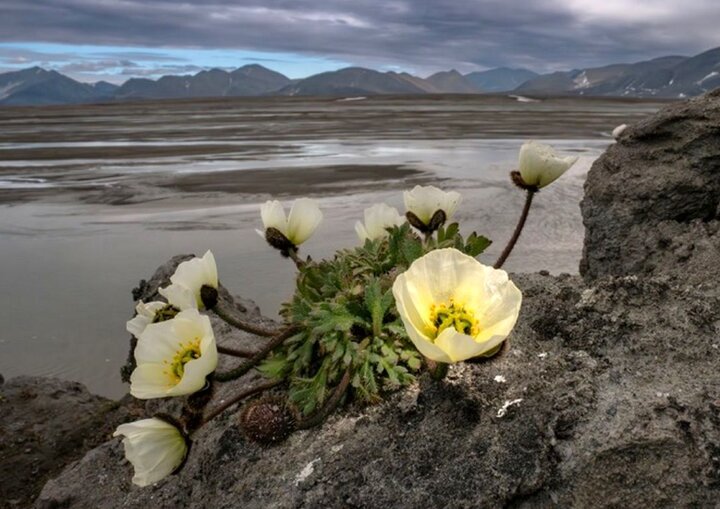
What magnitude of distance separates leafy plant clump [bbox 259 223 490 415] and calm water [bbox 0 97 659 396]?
2.44 metres

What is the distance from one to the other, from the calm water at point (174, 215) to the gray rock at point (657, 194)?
7.40 ft

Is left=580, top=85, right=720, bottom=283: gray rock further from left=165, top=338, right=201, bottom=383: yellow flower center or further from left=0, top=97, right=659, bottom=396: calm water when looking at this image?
left=165, top=338, right=201, bottom=383: yellow flower center

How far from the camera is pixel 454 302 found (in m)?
2.00

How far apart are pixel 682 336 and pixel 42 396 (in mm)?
3601

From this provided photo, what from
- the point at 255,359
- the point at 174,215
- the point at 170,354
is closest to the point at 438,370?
the point at 255,359

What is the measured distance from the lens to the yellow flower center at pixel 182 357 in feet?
7.00

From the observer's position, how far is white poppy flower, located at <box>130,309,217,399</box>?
206 centimetres

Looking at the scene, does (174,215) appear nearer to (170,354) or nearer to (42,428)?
(42,428)

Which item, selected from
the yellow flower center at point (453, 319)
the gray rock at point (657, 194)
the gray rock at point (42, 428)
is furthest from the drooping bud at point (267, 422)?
the gray rock at point (657, 194)

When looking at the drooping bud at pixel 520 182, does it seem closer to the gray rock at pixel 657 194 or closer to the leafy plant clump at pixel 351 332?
the leafy plant clump at pixel 351 332

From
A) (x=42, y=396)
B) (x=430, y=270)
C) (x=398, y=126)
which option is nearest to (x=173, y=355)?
(x=430, y=270)

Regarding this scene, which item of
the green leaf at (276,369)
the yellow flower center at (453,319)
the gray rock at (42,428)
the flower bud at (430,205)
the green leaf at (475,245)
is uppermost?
the flower bud at (430,205)

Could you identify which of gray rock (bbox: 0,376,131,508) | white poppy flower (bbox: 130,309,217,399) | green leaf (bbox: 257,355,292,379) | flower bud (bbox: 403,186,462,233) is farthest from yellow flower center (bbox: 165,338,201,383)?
gray rock (bbox: 0,376,131,508)

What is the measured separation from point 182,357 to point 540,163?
61.4 inches
